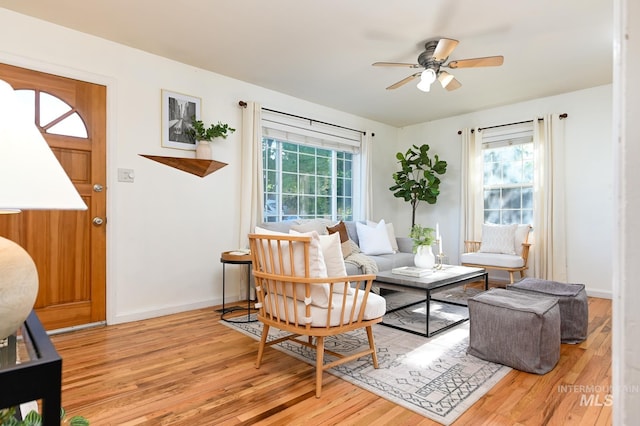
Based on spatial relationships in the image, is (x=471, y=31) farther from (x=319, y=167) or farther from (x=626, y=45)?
(x=626, y=45)

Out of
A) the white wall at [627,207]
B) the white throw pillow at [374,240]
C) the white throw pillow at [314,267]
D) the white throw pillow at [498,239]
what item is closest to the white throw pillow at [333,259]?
the white throw pillow at [314,267]

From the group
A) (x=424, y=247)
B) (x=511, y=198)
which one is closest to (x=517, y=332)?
(x=424, y=247)

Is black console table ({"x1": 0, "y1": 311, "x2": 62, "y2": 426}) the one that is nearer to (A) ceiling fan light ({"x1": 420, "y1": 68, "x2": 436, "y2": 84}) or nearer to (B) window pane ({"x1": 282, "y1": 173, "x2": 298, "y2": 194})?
(A) ceiling fan light ({"x1": 420, "y1": 68, "x2": 436, "y2": 84})

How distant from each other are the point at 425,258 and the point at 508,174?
262 cm

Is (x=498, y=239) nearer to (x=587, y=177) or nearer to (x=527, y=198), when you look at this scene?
(x=527, y=198)

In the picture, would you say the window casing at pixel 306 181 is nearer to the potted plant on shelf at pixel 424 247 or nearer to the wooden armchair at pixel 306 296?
the potted plant on shelf at pixel 424 247

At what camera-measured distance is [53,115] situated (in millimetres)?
2932

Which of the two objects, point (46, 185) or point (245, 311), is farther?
point (245, 311)

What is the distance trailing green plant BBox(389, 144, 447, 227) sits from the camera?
542 cm

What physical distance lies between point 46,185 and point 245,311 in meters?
3.18

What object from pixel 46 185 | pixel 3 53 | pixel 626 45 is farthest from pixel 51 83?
pixel 626 45

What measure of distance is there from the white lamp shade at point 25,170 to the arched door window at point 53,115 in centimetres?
262

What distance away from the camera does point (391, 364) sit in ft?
7.66

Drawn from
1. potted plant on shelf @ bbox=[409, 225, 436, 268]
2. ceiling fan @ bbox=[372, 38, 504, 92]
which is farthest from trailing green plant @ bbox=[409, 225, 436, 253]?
ceiling fan @ bbox=[372, 38, 504, 92]
